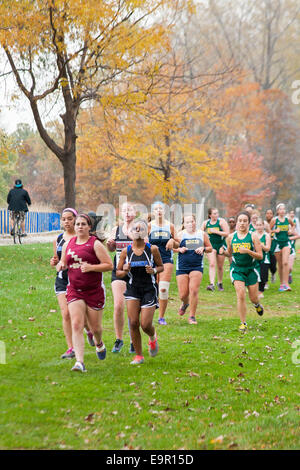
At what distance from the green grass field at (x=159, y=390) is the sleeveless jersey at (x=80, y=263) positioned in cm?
109

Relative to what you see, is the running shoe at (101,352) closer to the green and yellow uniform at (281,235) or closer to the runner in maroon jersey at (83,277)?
the runner in maroon jersey at (83,277)

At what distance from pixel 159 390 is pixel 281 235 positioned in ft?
35.9

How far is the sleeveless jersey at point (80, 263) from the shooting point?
23.1ft

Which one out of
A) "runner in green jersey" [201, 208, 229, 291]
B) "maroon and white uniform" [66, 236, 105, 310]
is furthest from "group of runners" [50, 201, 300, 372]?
"runner in green jersey" [201, 208, 229, 291]

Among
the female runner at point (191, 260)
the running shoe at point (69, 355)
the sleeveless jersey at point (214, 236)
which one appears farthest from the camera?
the sleeveless jersey at point (214, 236)

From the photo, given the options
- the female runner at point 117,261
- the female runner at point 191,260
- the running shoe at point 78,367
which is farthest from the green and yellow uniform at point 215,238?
the running shoe at point 78,367

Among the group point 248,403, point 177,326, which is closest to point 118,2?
point 177,326

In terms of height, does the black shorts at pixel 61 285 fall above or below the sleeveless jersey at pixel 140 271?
below

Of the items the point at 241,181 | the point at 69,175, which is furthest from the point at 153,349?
the point at 241,181

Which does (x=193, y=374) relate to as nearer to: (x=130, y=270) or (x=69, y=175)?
(x=130, y=270)

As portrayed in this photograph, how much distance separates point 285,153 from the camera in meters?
53.1
